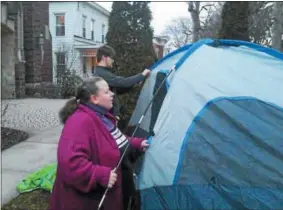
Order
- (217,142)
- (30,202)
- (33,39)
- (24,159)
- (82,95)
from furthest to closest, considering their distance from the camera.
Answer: (33,39), (24,159), (30,202), (217,142), (82,95)

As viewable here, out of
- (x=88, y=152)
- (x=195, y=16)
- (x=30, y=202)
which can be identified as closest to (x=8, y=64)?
(x=30, y=202)

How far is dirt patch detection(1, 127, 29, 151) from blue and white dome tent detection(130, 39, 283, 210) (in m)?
4.42

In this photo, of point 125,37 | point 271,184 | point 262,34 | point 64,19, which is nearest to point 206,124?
point 271,184

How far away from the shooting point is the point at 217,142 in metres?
2.81

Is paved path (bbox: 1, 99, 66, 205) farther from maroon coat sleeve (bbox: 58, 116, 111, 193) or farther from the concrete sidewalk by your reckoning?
maroon coat sleeve (bbox: 58, 116, 111, 193)

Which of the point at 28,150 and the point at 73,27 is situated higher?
the point at 73,27

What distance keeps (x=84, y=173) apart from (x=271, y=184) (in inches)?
55.0

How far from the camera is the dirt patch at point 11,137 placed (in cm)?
674

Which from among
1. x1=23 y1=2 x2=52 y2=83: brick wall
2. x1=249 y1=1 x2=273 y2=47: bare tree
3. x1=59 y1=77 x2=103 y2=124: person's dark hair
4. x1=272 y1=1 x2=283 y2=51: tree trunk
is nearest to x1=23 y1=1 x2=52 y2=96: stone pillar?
x1=23 y1=2 x2=52 y2=83: brick wall

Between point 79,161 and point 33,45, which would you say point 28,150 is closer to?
point 79,161

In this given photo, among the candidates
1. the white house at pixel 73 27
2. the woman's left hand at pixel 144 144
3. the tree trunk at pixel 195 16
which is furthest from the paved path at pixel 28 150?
the white house at pixel 73 27

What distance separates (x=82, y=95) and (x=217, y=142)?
1078 mm

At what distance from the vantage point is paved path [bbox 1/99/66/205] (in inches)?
191

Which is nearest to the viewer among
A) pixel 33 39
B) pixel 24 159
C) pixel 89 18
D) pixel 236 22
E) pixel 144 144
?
pixel 144 144
